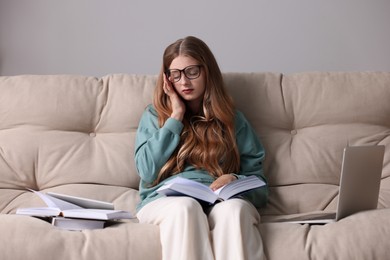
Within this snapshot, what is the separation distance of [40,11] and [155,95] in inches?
37.4

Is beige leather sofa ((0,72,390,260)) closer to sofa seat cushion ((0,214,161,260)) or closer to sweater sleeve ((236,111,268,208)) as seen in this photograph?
sweater sleeve ((236,111,268,208))

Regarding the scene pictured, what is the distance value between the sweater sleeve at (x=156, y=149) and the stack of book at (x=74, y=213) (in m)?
0.30

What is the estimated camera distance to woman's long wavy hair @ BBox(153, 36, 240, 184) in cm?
228

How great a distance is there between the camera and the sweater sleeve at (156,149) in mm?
2234

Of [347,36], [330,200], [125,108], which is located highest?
[347,36]

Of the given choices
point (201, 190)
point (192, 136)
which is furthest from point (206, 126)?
point (201, 190)

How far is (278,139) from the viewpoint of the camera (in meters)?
2.55

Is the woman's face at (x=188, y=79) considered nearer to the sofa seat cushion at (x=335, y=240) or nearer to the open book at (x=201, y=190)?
the open book at (x=201, y=190)

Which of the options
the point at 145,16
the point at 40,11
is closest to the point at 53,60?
the point at 40,11

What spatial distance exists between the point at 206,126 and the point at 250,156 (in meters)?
0.20

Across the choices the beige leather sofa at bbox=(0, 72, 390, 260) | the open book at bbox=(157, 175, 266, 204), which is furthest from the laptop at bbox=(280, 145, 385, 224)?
the beige leather sofa at bbox=(0, 72, 390, 260)

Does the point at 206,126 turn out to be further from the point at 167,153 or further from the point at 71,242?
the point at 71,242

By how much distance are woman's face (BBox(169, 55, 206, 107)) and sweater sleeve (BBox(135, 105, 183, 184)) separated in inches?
5.1

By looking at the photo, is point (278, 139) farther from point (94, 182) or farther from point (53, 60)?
point (53, 60)
